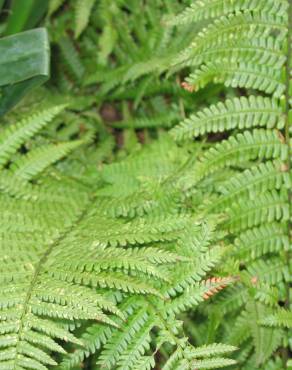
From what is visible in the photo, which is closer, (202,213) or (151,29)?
(202,213)

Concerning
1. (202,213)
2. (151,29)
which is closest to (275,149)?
(202,213)

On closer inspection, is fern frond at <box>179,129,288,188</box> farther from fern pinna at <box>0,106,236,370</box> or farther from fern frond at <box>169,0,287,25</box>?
fern frond at <box>169,0,287,25</box>

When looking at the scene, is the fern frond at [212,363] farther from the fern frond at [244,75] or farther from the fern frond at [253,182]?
the fern frond at [244,75]

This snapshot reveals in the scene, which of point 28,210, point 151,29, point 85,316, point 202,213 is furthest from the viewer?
point 151,29

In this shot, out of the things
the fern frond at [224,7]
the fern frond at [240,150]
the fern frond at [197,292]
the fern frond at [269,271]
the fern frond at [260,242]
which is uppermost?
the fern frond at [224,7]

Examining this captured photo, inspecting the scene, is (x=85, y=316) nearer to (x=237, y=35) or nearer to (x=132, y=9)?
(x=237, y=35)

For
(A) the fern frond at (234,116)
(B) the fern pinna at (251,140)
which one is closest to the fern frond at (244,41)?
(B) the fern pinna at (251,140)
